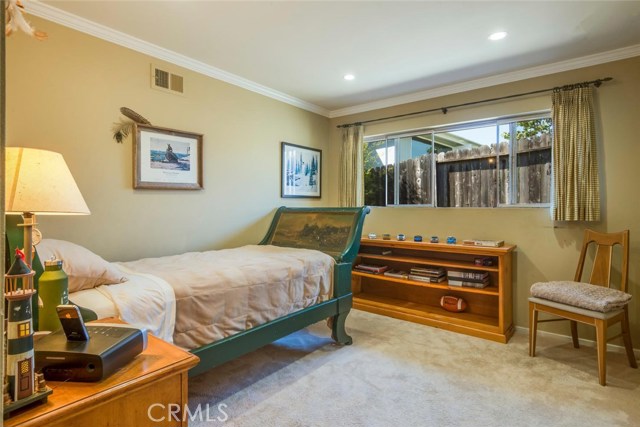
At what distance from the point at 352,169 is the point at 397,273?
144cm

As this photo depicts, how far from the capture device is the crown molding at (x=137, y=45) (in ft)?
7.08

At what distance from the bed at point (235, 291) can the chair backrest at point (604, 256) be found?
186 cm

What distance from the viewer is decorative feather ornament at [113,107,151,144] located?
251cm

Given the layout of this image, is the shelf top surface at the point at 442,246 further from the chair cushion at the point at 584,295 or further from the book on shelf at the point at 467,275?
the chair cushion at the point at 584,295

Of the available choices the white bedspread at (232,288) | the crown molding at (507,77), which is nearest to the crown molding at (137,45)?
the crown molding at (507,77)

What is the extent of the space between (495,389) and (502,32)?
2.51 meters

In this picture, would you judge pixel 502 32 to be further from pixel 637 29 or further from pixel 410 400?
pixel 410 400

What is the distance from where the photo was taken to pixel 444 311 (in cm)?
348

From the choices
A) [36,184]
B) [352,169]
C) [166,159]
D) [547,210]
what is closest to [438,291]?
[547,210]

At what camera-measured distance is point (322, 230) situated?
124 inches

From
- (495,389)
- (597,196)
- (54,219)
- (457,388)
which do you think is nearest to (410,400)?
(457,388)

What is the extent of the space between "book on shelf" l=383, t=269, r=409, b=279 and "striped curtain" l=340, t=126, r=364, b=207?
0.97 metres

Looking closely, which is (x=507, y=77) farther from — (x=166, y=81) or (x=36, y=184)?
(x=36, y=184)

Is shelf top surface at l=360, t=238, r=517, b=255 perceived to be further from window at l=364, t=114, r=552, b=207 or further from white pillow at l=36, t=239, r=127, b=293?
white pillow at l=36, t=239, r=127, b=293
